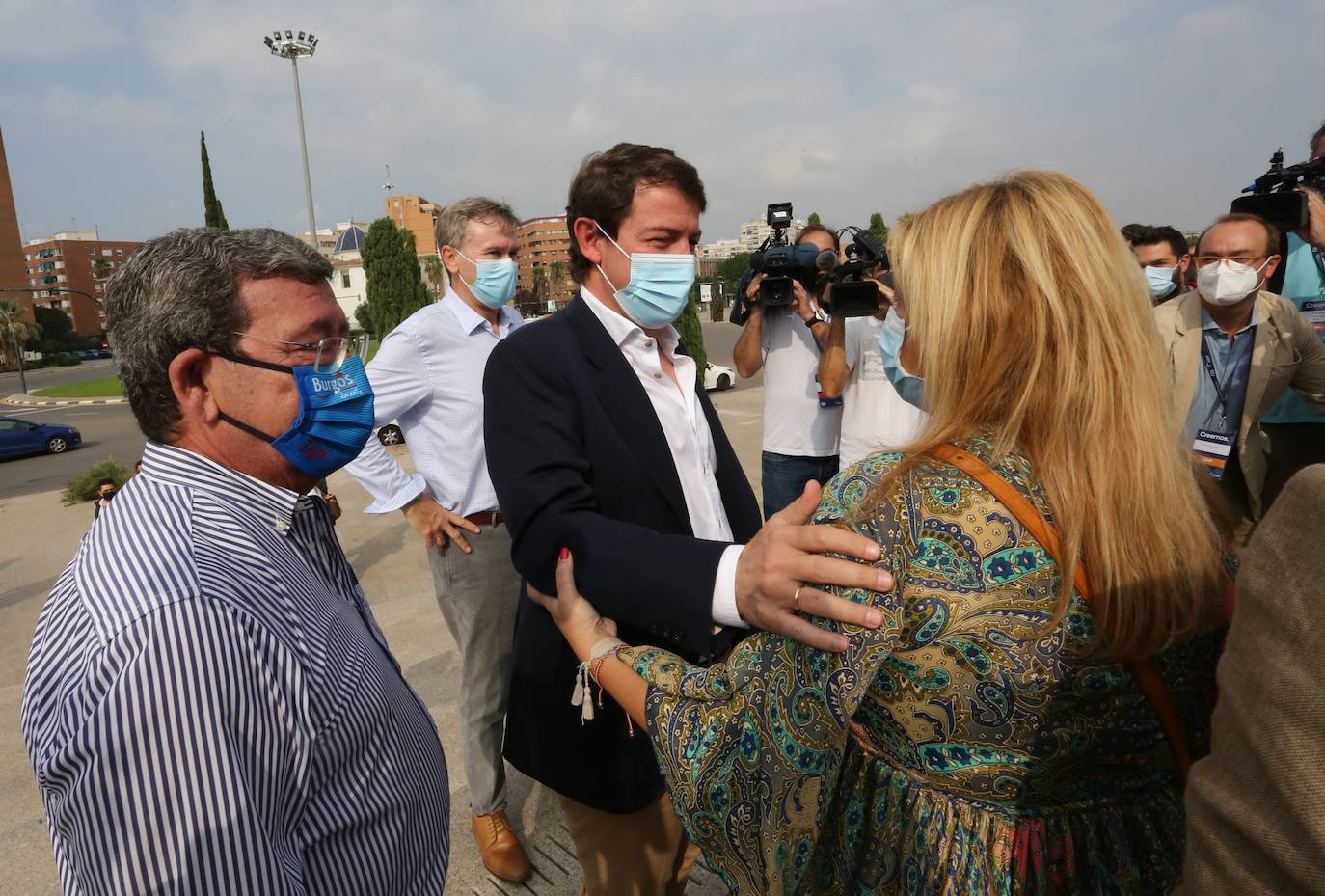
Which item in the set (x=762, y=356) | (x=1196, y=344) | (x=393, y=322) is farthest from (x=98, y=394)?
(x=1196, y=344)

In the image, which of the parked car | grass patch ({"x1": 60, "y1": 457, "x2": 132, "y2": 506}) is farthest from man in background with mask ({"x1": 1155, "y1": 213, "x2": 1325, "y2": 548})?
the parked car

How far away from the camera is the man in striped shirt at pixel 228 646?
3.05 feet

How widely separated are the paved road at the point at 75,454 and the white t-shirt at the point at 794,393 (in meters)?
8.42

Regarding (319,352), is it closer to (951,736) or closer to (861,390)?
(951,736)

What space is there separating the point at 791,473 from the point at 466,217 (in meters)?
2.21

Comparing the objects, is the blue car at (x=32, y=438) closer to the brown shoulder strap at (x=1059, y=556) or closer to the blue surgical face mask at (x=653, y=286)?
the blue surgical face mask at (x=653, y=286)

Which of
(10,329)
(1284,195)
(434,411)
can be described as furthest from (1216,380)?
(10,329)

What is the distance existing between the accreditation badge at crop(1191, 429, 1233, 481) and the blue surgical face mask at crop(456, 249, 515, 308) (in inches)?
129

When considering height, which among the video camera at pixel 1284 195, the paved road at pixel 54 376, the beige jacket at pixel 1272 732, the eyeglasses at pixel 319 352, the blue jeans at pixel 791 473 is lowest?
the paved road at pixel 54 376

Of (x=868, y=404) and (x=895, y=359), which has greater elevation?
(x=895, y=359)

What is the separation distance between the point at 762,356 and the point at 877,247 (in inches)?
38.8

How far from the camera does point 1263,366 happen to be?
3658 millimetres

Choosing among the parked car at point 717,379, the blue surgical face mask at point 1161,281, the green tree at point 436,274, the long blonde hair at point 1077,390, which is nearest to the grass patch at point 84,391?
the parked car at point 717,379

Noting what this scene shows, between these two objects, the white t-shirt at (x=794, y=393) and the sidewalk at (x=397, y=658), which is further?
the white t-shirt at (x=794, y=393)
